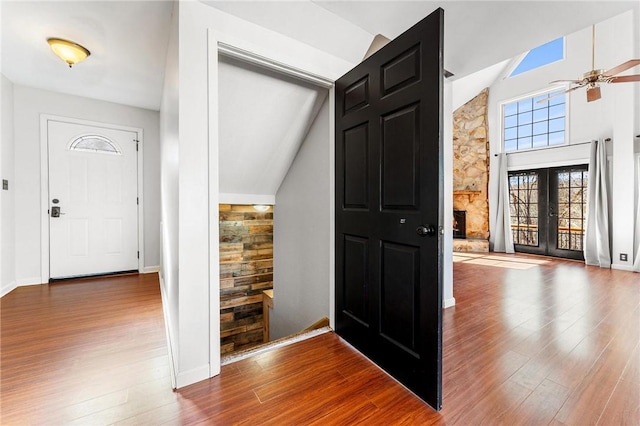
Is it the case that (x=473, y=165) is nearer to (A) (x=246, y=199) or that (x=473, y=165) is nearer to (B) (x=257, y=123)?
(A) (x=246, y=199)

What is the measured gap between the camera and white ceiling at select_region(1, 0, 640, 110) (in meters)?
1.85

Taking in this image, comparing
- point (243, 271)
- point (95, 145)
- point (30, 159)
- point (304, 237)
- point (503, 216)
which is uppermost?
point (95, 145)

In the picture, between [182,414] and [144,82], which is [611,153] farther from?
[144,82]

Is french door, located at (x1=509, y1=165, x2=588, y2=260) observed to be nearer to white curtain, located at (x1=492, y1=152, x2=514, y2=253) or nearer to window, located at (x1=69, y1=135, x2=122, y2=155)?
white curtain, located at (x1=492, y1=152, x2=514, y2=253)

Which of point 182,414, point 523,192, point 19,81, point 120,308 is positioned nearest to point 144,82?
point 19,81

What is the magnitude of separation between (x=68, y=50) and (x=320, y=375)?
3.45m

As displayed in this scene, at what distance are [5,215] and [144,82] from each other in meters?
2.24

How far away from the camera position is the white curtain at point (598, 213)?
4.81m

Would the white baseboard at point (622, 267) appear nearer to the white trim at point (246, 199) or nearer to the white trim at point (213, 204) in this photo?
the white trim at point (246, 199)

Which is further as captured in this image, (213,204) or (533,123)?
(533,123)

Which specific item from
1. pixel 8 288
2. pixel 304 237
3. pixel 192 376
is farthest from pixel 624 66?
pixel 8 288

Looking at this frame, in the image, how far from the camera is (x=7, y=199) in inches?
125

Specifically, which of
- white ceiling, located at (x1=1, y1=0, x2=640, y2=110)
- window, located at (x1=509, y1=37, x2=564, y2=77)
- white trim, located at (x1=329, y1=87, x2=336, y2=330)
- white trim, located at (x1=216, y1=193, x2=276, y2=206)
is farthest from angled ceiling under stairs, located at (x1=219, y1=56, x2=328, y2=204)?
window, located at (x1=509, y1=37, x2=564, y2=77)

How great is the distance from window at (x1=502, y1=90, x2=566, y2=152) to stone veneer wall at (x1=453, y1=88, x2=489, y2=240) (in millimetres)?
481
